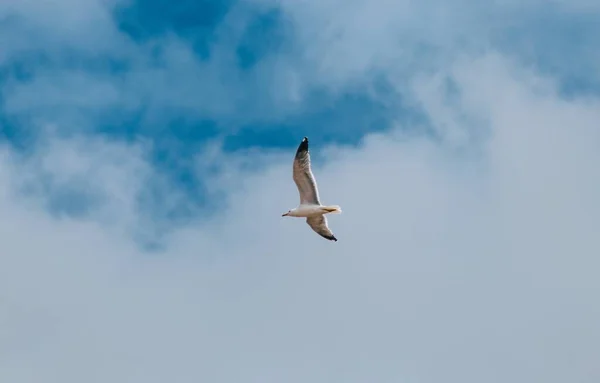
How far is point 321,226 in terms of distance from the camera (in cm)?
6606

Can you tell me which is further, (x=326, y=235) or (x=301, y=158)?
(x=326, y=235)

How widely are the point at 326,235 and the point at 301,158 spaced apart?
5.94 meters

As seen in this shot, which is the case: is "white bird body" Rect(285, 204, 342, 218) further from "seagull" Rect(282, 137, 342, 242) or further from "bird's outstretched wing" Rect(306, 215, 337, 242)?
"bird's outstretched wing" Rect(306, 215, 337, 242)

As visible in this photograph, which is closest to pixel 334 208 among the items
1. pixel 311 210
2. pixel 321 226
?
pixel 311 210

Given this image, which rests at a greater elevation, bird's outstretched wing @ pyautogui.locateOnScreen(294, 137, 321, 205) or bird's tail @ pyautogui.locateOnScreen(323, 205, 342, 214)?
bird's outstretched wing @ pyautogui.locateOnScreen(294, 137, 321, 205)

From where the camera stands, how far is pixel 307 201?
63625 mm

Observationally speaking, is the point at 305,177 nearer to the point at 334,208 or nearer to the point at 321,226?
the point at 334,208

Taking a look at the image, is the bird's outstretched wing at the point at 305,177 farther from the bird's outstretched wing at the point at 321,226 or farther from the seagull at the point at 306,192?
the bird's outstretched wing at the point at 321,226

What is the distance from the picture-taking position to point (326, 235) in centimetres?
6650

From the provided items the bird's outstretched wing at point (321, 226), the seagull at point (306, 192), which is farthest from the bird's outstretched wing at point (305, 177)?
the bird's outstretched wing at point (321, 226)

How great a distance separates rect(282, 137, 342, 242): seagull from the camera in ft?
204

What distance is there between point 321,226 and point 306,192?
3.39 metres

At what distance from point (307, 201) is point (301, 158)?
2576 millimetres

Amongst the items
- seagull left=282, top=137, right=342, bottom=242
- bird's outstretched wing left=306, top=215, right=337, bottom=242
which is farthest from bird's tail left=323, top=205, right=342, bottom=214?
bird's outstretched wing left=306, top=215, right=337, bottom=242
